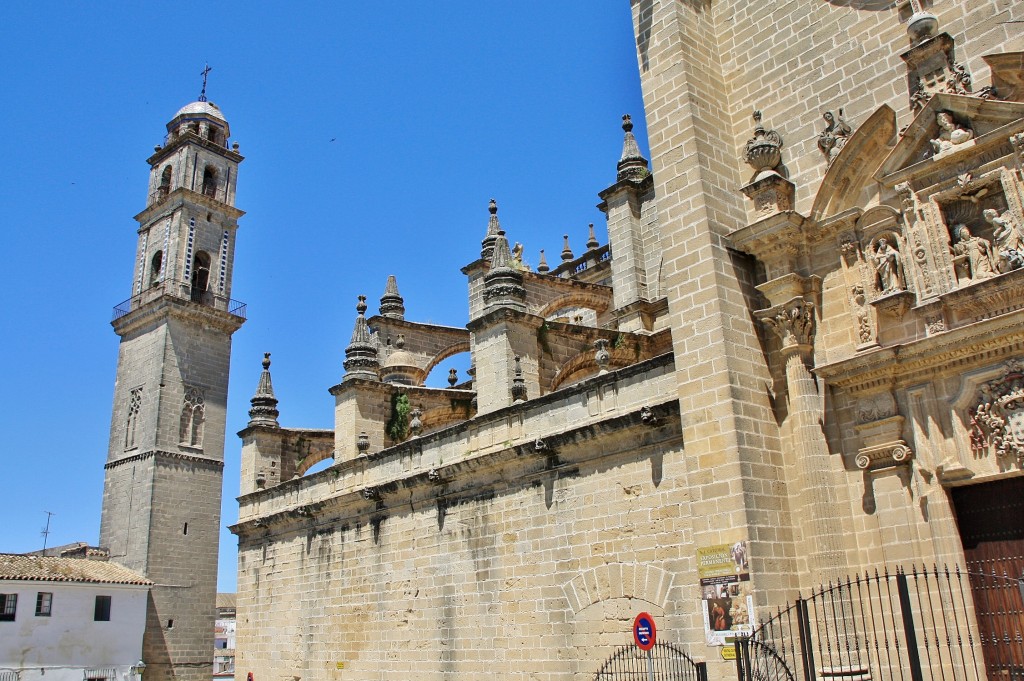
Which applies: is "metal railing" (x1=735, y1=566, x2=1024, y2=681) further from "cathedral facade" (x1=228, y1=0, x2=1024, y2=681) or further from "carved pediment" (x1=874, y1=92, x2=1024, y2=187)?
"carved pediment" (x1=874, y1=92, x2=1024, y2=187)

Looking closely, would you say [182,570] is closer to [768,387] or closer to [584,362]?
[584,362]

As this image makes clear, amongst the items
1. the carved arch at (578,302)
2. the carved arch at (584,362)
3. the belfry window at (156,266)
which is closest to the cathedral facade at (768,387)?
the carved arch at (584,362)

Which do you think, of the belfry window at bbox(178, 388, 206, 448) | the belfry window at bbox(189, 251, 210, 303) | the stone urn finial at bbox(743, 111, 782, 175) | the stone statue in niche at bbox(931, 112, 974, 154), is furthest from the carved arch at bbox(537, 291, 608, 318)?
the belfry window at bbox(189, 251, 210, 303)

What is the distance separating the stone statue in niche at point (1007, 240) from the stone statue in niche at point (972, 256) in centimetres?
9

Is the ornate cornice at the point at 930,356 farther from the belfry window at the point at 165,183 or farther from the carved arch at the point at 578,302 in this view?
the belfry window at the point at 165,183

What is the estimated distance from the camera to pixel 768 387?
10.0 m

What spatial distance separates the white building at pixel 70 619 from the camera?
2448cm

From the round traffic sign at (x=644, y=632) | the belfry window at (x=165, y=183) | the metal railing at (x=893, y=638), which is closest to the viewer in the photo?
the metal railing at (x=893, y=638)

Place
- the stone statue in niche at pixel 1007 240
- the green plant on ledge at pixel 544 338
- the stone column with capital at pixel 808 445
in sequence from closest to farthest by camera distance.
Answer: the stone statue in niche at pixel 1007 240 < the stone column with capital at pixel 808 445 < the green plant on ledge at pixel 544 338

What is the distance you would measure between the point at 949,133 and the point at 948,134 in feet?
0.06

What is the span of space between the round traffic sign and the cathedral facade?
2.61ft

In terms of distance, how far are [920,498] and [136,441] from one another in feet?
85.5

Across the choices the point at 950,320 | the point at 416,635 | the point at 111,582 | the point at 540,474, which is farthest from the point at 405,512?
the point at 111,582

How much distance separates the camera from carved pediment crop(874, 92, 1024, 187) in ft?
28.1
